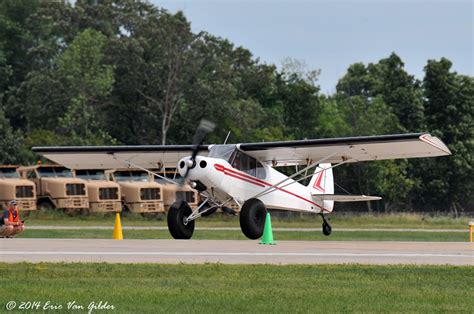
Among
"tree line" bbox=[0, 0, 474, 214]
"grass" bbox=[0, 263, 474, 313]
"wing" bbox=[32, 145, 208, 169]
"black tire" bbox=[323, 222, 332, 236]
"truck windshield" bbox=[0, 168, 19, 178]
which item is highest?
"tree line" bbox=[0, 0, 474, 214]

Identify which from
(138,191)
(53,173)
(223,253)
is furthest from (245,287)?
(138,191)

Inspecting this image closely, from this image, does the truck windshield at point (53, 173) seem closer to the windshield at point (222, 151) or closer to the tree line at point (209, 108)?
the tree line at point (209, 108)

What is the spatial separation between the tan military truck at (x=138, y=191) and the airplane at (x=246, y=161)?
18777mm

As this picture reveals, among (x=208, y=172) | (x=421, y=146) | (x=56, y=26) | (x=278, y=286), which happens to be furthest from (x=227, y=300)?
(x=56, y=26)

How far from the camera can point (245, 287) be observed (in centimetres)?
1558

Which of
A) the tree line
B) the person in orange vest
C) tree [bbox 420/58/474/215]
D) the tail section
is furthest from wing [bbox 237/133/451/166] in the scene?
tree [bbox 420/58/474/215]

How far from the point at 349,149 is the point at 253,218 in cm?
370

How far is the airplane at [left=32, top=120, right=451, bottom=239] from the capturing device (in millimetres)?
26609

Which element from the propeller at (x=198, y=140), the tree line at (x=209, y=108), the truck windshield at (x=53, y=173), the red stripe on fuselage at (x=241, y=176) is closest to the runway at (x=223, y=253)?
the propeller at (x=198, y=140)

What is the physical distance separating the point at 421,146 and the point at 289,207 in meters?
5.41

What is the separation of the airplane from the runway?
150 centimetres

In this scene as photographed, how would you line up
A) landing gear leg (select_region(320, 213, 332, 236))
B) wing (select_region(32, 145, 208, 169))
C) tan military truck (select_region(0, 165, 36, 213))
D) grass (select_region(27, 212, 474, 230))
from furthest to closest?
tan military truck (select_region(0, 165, 36, 213)) < grass (select_region(27, 212, 474, 230)) < landing gear leg (select_region(320, 213, 332, 236)) < wing (select_region(32, 145, 208, 169))

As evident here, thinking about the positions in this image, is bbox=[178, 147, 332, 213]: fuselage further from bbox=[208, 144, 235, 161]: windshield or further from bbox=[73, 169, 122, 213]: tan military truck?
bbox=[73, 169, 122, 213]: tan military truck

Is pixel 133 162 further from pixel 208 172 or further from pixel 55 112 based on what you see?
pixel 55 112
